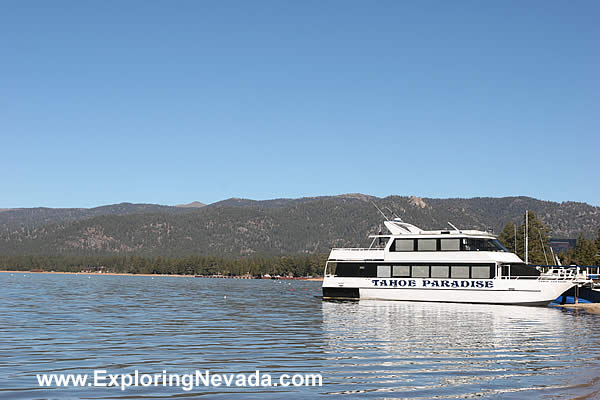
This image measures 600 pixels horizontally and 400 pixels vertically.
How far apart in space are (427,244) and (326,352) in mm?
29303

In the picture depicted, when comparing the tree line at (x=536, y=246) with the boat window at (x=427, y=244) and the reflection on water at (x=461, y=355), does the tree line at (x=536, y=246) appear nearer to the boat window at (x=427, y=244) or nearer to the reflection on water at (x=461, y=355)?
the boat window at (x=427, y=244)

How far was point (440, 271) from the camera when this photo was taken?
48.4 metres

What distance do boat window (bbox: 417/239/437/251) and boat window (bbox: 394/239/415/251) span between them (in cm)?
47

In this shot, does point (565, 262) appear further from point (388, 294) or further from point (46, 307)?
point (46, 307)

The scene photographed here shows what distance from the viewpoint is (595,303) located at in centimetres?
4950

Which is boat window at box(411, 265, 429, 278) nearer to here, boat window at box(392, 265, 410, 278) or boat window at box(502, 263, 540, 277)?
boat window at box(392, 265, 410, 278)

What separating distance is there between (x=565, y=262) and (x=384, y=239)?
7809cm

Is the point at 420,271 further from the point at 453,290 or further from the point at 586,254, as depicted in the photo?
the point at 586,254

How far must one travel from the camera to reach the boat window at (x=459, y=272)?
157ft

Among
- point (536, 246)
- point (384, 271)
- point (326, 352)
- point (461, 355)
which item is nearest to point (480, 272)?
point (384, 271)

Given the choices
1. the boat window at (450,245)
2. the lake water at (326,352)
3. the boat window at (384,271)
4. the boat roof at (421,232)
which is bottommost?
the lake water at (326,352)

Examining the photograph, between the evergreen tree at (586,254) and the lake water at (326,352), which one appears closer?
the lake water at (326,352)

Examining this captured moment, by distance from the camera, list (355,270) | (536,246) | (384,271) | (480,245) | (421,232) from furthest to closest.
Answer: (536,246)
(355,270)
(421,232)
(384,271)
(480,245)

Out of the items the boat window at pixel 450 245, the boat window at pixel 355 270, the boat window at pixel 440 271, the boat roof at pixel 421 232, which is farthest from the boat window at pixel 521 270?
the boat window at pixel 355 270
